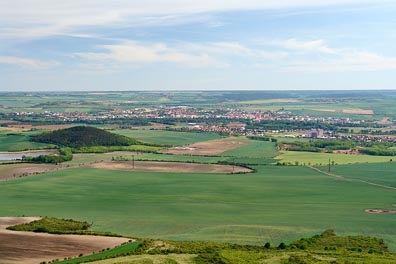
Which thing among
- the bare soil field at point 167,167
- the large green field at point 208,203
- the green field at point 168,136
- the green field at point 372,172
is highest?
the green field at point 168,136

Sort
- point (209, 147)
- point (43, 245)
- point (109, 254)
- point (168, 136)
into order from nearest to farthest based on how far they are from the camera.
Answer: point (109, 254), point (43, 245), point (209, 147), point (168, 136)

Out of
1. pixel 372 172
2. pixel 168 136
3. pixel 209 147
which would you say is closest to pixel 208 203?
pixel 372 172

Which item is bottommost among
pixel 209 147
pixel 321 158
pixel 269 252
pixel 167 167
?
pixel 269 252

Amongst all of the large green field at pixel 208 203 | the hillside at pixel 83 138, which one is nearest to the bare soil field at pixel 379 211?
the large green field at pixel 208 203

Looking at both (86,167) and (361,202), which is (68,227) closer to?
(361,202)

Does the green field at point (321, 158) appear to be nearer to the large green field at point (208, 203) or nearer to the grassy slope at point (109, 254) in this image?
the large green field at point (208, 203)

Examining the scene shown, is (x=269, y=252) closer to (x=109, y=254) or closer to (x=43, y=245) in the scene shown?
(x=109, y=254)
